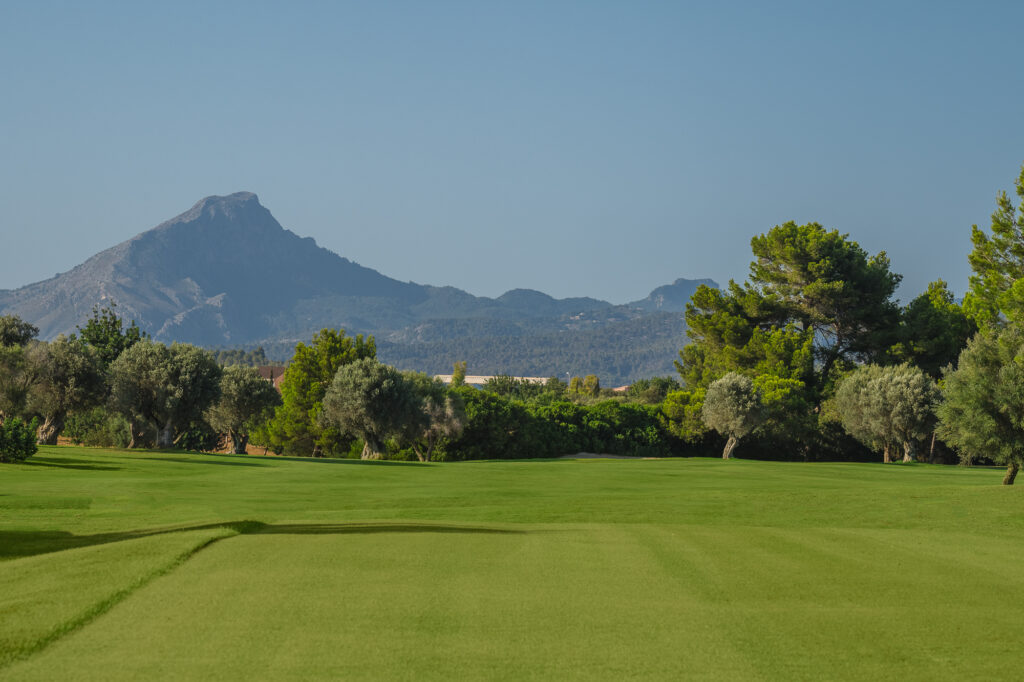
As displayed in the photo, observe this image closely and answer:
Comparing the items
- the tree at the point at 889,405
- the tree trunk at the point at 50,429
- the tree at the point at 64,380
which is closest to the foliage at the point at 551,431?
the tree at the point at 889,405

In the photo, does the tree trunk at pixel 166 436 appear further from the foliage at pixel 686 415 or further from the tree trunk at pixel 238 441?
the foliage at pixel 686 415

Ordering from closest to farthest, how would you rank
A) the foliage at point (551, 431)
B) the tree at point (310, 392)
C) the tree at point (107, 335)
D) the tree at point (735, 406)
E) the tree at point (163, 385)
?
the tree at point (163, 385) < the tree at point (735, 406) < the tree at point (107, 335) < the tree at point (310, 392) < the foliage at point (551, 431)

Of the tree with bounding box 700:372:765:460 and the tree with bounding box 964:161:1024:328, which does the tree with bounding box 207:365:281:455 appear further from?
the tree with bounding box 964:161:1024:328

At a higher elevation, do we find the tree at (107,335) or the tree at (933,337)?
the tree at (933,337)

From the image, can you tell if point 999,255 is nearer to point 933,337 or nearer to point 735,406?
point 735,406

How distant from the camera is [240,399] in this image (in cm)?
6431

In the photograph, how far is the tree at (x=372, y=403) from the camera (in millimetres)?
58531

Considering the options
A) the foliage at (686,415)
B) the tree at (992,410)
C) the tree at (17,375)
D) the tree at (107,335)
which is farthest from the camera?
the foliage at (686,415)

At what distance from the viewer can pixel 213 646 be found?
6.61 m

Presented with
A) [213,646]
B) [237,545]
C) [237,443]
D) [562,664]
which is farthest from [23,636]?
[237,443]

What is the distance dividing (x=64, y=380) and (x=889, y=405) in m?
47.7

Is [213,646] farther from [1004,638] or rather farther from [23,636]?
[1004,638]

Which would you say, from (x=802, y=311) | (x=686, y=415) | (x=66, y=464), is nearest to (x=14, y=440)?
(x=66, y=464)

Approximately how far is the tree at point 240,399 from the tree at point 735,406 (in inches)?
1205
